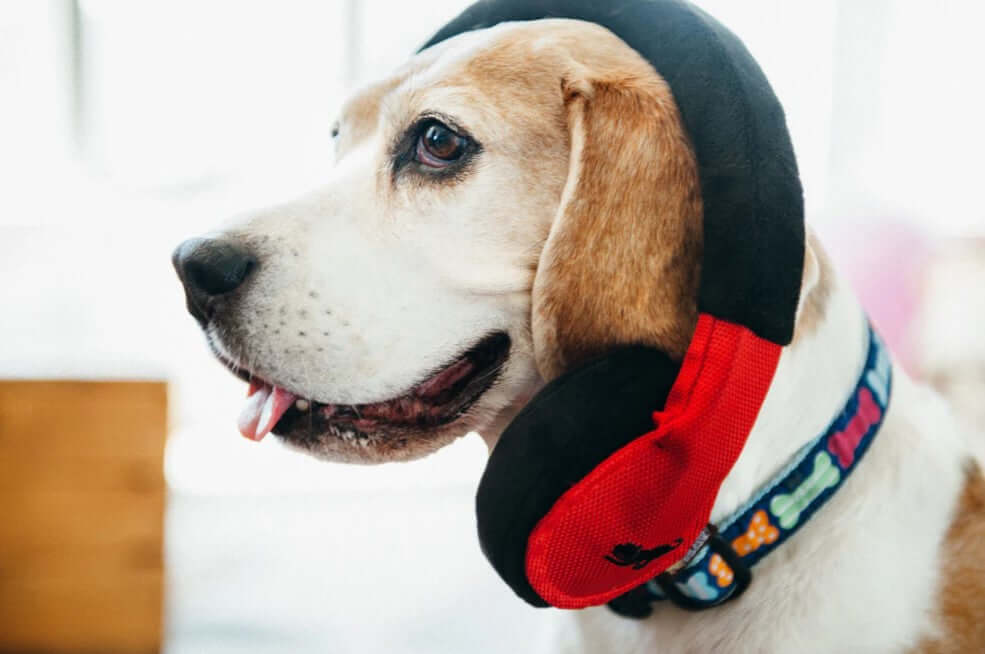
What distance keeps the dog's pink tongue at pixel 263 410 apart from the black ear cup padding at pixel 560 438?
0.81 ft

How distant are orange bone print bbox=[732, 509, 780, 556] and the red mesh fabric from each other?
0.08 m

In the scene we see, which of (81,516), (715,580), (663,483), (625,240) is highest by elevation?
(625,240)

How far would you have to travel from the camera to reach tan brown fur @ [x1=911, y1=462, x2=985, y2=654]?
89 cm

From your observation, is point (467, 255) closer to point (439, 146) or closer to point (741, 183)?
point (439, 146)

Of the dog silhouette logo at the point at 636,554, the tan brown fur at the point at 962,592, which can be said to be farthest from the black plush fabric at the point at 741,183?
the tan brown fur at the point at 962,592

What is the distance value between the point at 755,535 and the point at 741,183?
13.3 inches

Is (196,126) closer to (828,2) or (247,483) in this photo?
(247,483)

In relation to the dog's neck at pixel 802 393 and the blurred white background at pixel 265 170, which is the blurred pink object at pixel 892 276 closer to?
the blurred white background at pixel 265 170

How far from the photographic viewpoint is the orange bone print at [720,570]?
0.89m

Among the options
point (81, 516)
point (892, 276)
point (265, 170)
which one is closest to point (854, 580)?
point (81, 516)

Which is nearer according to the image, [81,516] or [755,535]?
[755,535]

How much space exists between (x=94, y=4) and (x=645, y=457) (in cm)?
321

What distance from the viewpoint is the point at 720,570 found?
893 millimetres

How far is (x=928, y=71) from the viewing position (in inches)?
127
